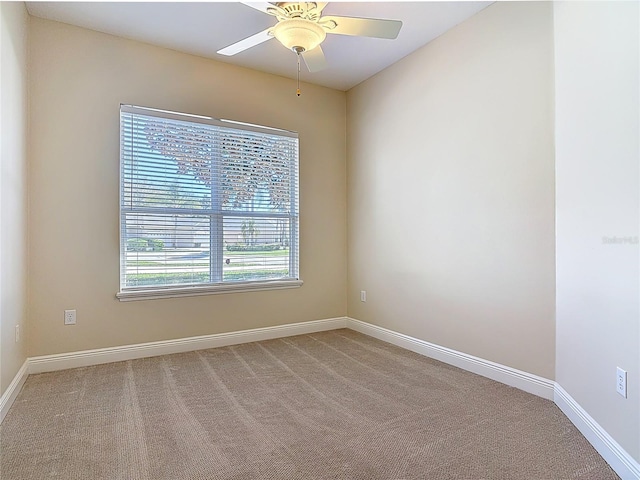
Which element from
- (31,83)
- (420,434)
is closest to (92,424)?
(420,434)

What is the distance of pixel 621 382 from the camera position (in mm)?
1653

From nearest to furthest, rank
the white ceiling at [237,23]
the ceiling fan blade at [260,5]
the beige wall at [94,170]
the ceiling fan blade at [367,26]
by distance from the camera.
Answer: the ceiling fan blade at [260,5] → the ceiling fan blade at [367,26] → the white ceiling at [237,23] → the beige wall at [94,170]

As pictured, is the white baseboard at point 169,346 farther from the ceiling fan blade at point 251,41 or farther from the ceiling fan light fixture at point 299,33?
the ceiling fan light fixture at point 299,33

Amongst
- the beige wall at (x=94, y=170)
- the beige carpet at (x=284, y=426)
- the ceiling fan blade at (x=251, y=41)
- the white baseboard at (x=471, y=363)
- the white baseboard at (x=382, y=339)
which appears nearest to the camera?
the beige carpet at (x=284, y=426)

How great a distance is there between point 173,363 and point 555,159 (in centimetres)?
320

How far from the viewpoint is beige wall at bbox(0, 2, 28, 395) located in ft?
7.13

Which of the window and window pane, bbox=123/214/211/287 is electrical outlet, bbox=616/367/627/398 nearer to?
the window

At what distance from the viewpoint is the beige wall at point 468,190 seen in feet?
7.98

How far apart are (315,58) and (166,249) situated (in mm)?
2067

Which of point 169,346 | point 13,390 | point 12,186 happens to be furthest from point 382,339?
point 12,186

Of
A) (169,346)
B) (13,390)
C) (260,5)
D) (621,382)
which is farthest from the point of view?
(169,346)

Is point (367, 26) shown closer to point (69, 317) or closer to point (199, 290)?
point (199, 290)

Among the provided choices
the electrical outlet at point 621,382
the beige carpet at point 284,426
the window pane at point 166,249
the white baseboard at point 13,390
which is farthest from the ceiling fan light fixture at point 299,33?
the white baseboard at point 13,390

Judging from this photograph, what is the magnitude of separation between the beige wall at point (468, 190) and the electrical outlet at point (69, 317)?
8.91 ft
